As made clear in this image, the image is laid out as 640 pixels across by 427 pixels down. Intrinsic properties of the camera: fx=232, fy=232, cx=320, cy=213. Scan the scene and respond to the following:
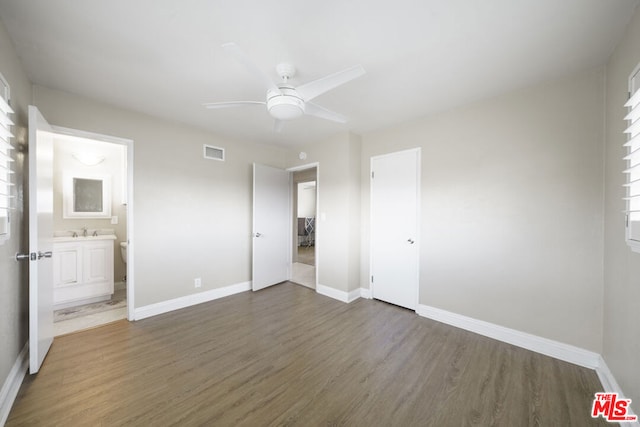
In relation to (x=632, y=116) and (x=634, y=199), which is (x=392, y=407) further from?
(x=632, y=116)

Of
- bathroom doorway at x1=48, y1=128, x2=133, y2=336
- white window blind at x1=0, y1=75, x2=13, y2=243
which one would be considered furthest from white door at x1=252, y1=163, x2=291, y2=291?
white window blind at x1=0, y1=75, x2=13, y2=243

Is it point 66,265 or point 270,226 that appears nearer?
point 66,265

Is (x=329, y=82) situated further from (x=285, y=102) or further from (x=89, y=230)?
(x=89, y=230)

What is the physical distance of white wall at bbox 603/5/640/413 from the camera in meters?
1.40

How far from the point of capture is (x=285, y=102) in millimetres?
1679

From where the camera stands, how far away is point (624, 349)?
1.52 metres

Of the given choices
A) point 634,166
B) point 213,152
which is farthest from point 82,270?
point 634,166

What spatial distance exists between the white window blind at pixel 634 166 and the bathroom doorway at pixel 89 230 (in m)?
4.17

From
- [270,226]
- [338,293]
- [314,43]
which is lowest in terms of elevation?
[338,293]

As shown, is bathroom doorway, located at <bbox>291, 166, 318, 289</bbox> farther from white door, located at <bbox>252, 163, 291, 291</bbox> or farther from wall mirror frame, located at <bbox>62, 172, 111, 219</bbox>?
wall mirror frame, located at <bbox>62, 172, 111, 219</bbox>

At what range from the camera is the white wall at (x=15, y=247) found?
152 cm

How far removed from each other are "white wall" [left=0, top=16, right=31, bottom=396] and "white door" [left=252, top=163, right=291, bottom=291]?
7.42ft

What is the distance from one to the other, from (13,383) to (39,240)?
3.25 ft

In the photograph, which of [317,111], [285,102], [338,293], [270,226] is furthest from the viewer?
[270,226]
